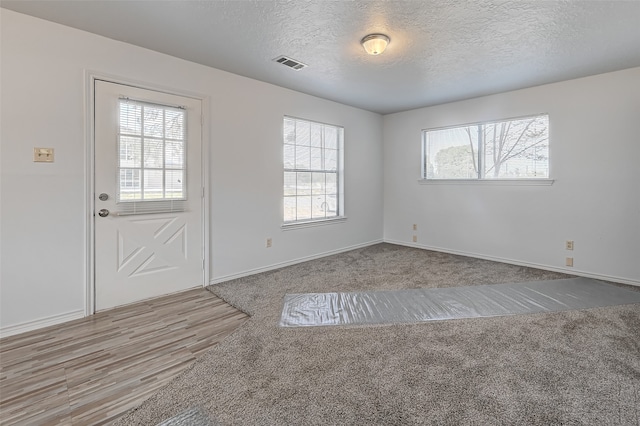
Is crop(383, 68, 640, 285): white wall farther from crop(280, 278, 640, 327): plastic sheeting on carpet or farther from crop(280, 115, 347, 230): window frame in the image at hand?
crop(280, 115, 347, 230): window frame

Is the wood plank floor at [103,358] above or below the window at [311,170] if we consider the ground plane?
below

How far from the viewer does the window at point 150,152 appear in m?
2.95

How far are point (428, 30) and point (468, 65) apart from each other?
1043mm

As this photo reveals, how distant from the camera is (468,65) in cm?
338

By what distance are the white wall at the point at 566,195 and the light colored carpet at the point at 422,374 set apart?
122 centimetres

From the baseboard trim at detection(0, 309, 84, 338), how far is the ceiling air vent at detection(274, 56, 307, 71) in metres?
3.00

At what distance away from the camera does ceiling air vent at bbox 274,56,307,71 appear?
10.5 feet

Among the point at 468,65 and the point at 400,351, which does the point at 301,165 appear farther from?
the point at 400,351

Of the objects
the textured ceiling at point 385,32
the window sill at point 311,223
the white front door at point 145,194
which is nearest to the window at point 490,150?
the textured ceiling at point 385,32

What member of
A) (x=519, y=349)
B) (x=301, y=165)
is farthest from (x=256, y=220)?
(x=519, y=349)

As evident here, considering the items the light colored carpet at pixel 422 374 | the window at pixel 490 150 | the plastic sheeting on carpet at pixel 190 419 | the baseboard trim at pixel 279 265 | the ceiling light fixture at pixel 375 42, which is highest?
the ceiling light fixture at pixel 375 42

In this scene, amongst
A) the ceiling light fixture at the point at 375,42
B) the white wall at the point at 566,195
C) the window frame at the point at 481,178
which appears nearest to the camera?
the ceiling light fixture at the point at 375,42

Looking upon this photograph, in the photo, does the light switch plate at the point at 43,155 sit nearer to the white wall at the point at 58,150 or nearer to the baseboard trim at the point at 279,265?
the white wall at the point at 58,150

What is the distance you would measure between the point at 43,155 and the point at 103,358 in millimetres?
1706
